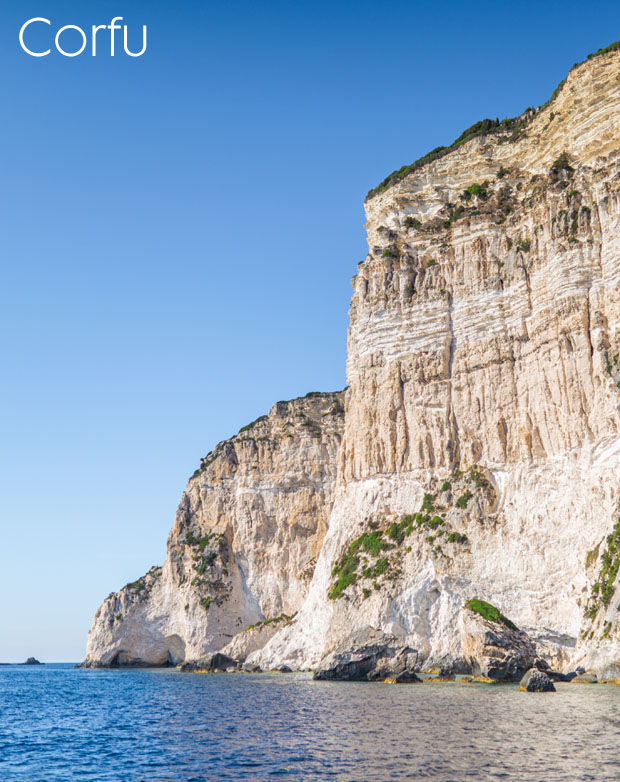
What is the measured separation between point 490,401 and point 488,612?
1605cm

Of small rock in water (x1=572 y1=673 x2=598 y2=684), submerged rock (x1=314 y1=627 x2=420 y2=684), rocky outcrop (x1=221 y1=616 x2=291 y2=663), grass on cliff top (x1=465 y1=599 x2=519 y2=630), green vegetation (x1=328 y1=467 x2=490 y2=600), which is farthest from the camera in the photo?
rocky outcrop (x1=221 y1=616 x2=291 y2=663)

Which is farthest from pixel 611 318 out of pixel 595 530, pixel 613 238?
pixel 595 530

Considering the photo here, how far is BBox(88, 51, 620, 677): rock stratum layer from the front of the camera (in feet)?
162

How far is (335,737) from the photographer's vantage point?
25.5 meters

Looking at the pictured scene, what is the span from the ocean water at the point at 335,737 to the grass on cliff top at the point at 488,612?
5294mm

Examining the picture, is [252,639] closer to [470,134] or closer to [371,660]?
[371,660]

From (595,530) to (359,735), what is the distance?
25763 mm

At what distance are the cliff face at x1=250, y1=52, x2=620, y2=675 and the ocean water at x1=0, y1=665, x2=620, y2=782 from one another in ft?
33.4

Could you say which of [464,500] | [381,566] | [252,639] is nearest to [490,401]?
[464,500]

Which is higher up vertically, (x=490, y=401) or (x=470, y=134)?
(x=470, y=134)

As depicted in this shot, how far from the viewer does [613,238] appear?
167 feet

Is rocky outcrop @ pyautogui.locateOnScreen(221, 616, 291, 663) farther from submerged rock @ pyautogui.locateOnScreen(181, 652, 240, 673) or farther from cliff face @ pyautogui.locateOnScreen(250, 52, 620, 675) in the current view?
cliff face @ pyautogui.locateOnScreen(250, 52, 620, 675)

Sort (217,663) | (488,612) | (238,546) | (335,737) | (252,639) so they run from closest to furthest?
(335,737), (488,612), (217,663), (252,639), (238,546)

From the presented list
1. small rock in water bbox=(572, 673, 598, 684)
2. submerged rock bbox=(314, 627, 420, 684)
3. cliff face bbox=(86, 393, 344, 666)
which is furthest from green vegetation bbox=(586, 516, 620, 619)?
cliff face bbox=(86, 393, 344, 666)
